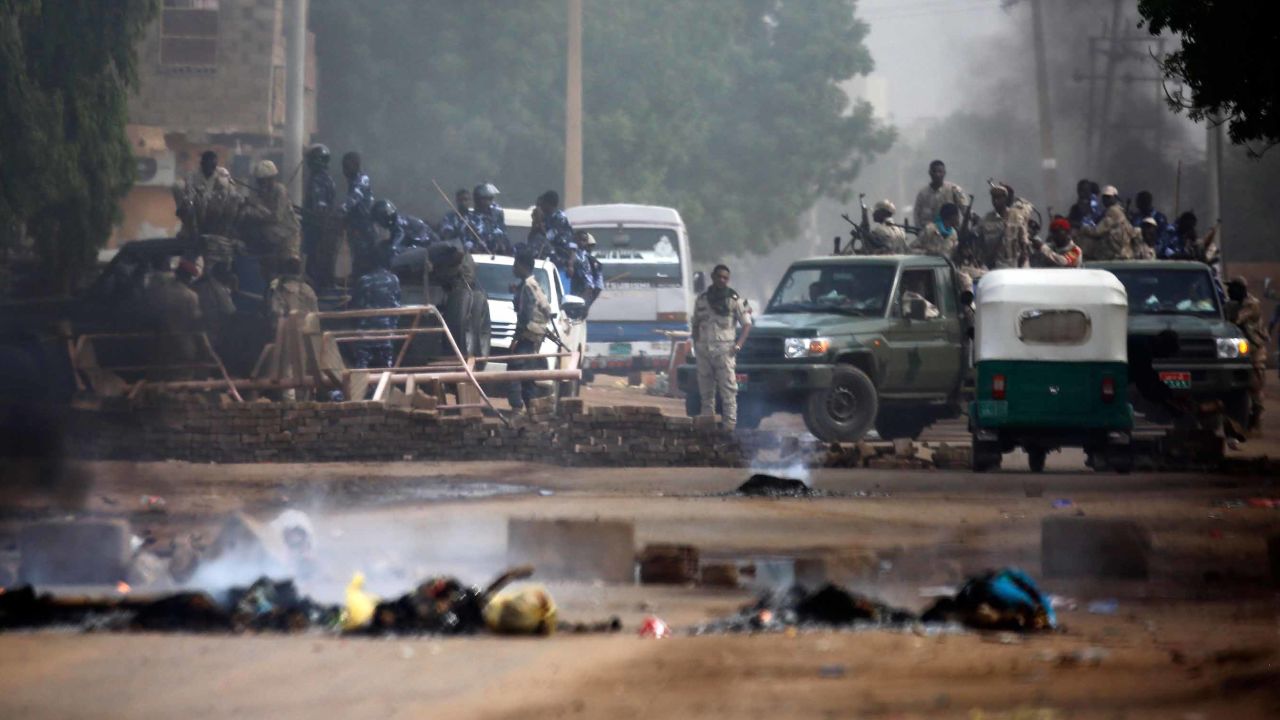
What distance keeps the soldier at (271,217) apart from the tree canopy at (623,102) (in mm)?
Answer: 21206

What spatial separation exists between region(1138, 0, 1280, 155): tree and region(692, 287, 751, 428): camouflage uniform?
19.9ft

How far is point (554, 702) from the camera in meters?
7.09

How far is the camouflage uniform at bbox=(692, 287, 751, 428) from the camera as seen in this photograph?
1942 cm

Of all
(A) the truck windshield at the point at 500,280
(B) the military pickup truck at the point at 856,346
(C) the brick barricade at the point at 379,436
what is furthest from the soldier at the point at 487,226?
(C) the brick barricade at the point at 379,436

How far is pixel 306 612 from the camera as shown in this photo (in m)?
8.66

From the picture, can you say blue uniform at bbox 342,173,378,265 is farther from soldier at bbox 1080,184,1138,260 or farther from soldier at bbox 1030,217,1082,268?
soldier at bbox 1080,184,1138,260

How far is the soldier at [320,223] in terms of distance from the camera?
2044 centimetres

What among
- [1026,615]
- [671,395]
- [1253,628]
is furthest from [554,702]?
[671,395]

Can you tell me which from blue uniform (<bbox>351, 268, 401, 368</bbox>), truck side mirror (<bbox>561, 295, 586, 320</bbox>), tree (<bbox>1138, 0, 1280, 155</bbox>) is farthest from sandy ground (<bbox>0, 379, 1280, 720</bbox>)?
truck side mirror (<bbox>561, 295, 586, 320</bbox>)

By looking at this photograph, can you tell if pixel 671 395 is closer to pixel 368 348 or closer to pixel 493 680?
pixel 368 348

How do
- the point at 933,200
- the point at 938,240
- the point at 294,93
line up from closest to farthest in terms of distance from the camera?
1. the point at 938,240
2. the point at 933,200
3. the point at 294,93

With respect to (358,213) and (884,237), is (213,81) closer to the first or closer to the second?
(358,213)

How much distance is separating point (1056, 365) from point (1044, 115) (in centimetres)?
2894

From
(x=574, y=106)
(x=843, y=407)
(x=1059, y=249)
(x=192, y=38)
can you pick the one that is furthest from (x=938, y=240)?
(x=192, y=38)
